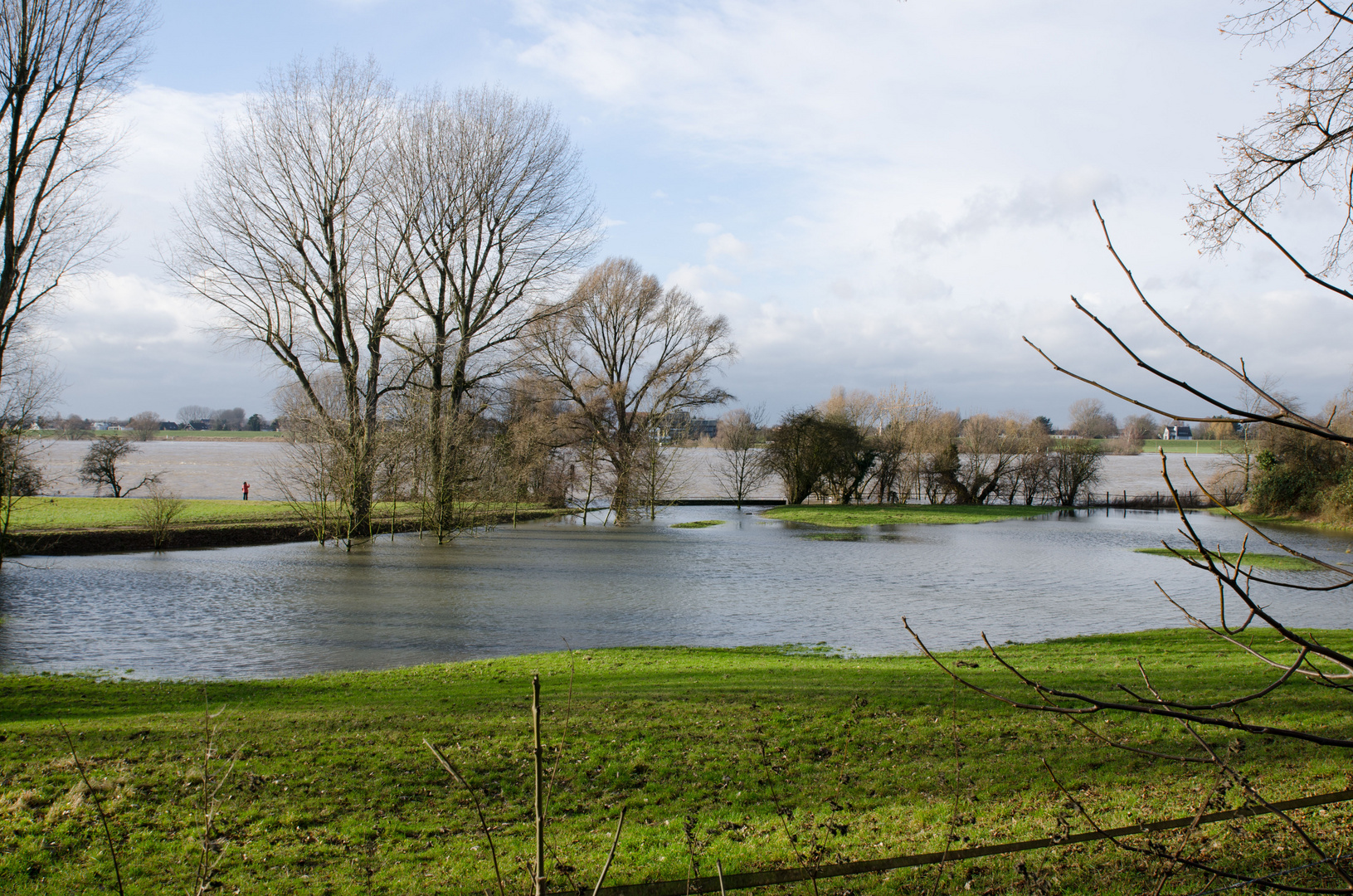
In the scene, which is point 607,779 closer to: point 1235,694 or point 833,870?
point 833,870

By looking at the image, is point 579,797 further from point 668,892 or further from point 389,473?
point 389,473

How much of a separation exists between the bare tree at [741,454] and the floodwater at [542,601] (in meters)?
17.3

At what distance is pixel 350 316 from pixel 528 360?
401 inches

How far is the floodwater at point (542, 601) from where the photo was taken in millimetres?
11391

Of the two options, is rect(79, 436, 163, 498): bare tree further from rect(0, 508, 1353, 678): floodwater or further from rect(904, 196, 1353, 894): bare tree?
rect(904, 196, 1353, 894): bare tree

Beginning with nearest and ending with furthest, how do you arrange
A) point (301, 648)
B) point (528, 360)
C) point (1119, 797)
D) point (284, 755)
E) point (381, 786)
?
point (1119, 797)
point (381, 786)
point (284, 755)
point (301, 648)
point (528, 360)

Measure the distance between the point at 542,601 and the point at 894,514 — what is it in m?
26.4

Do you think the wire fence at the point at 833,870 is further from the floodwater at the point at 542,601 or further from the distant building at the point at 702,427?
the distant building at the point at 702,427

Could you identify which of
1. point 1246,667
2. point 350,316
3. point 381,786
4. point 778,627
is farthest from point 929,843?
point 350,316

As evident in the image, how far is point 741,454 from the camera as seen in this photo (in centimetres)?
4462

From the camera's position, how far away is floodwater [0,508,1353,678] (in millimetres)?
11391

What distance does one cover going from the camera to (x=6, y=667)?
964cm

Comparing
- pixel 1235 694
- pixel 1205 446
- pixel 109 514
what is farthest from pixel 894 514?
pixel 1205 446

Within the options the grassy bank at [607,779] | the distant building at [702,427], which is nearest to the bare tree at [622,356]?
the distant building at [702,427]
